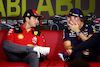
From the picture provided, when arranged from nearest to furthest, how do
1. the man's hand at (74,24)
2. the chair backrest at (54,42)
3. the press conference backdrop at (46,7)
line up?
the man's hand at (74,24) → the chair backrest at (54,42) → the press conference backdrop at (46,7)

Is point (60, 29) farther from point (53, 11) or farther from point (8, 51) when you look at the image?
point (8, 51)

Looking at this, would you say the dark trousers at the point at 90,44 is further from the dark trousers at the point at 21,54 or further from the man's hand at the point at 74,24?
the dark trousers at the point at 21,54

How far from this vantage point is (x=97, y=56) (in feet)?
7.16

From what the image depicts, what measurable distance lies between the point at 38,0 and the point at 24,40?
985 millimetres

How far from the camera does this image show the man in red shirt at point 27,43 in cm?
202

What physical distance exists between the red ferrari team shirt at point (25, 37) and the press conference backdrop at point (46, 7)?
664mm

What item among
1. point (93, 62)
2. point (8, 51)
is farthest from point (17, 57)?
point (93, 62)

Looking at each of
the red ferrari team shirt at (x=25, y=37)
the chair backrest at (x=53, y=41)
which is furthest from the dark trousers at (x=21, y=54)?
the chair backrest at (x=53, y=41)

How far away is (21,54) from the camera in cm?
209

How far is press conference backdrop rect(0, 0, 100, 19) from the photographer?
284 cm

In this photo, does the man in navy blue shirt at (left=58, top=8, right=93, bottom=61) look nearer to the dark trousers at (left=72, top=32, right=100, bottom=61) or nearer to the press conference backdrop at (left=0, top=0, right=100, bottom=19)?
the dark trousers at (left=72, top=32, right=100, bottom=61)

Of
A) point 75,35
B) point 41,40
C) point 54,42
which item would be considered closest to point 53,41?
point 54,42

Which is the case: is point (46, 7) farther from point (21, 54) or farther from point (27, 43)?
point (21, 54)

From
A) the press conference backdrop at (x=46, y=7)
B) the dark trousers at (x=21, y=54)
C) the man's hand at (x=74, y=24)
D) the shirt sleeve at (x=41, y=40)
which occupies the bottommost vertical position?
the dark trousers at (x=21, y=54)
